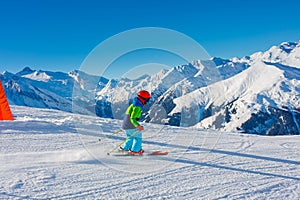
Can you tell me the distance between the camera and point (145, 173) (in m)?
6.91

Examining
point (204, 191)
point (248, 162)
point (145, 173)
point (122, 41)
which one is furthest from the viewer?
point (122, 41)

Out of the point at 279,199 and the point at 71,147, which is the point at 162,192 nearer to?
the point at 279,199

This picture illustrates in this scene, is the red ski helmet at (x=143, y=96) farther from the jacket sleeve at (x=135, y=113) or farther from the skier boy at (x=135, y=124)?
the jacket sleeve at (x=135, y=113)

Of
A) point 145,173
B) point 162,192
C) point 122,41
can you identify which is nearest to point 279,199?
point 162,192

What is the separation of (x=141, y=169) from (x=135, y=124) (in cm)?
168

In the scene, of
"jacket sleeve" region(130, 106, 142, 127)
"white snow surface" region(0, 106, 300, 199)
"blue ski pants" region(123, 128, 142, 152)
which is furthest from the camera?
"blue ski pants" region(123, 128, 142, 152)

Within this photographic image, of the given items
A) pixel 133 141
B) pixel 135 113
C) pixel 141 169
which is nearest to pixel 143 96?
pixel 135 113

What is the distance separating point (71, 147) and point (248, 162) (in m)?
5.41

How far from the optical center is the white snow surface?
5699 millimetres

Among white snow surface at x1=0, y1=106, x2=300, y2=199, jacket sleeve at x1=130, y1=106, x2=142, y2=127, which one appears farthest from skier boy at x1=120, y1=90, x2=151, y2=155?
white snow surface at x1=0, y1=106, x2=300, y2=199

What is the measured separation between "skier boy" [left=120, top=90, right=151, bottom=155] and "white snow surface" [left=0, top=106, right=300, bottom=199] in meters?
0.42

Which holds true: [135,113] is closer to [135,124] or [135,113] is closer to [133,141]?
[135,124]

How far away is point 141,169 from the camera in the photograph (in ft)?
23.8

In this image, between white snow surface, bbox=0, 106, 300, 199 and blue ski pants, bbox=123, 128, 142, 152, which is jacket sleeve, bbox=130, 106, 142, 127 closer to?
blue ski pants, bbox=123, 128, 142, 152
